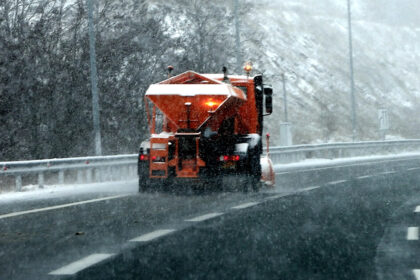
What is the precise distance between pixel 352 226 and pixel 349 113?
65124 mm

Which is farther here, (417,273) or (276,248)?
(276,248)

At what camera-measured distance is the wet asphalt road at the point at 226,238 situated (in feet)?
24.7

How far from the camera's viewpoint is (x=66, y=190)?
1978 cm

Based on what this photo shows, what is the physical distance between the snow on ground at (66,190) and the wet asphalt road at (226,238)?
1.67m

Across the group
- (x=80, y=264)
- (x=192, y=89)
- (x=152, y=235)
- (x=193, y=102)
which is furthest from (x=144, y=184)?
(x=80, y=264)

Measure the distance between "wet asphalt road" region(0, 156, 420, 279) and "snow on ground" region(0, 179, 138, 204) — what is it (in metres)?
1.67

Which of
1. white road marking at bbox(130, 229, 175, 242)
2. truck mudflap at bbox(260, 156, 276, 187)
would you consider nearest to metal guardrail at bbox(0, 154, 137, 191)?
truck mudflap at bbox(260, 156, 276, 187)

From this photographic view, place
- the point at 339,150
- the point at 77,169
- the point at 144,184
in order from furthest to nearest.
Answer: the point at 339,150 → the point at 77,169 → the point at 144,184

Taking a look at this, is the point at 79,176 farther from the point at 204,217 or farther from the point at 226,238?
the point at 226,238

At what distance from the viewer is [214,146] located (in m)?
17.4

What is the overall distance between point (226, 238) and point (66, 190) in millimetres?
10657

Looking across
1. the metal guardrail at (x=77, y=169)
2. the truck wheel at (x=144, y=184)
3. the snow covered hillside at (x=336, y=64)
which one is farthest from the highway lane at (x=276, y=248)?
the snow covered hillside at (x=336, y=64)

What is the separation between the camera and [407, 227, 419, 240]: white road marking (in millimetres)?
9789

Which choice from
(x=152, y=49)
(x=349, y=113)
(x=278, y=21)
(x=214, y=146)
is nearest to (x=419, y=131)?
(x=349, y=113)
